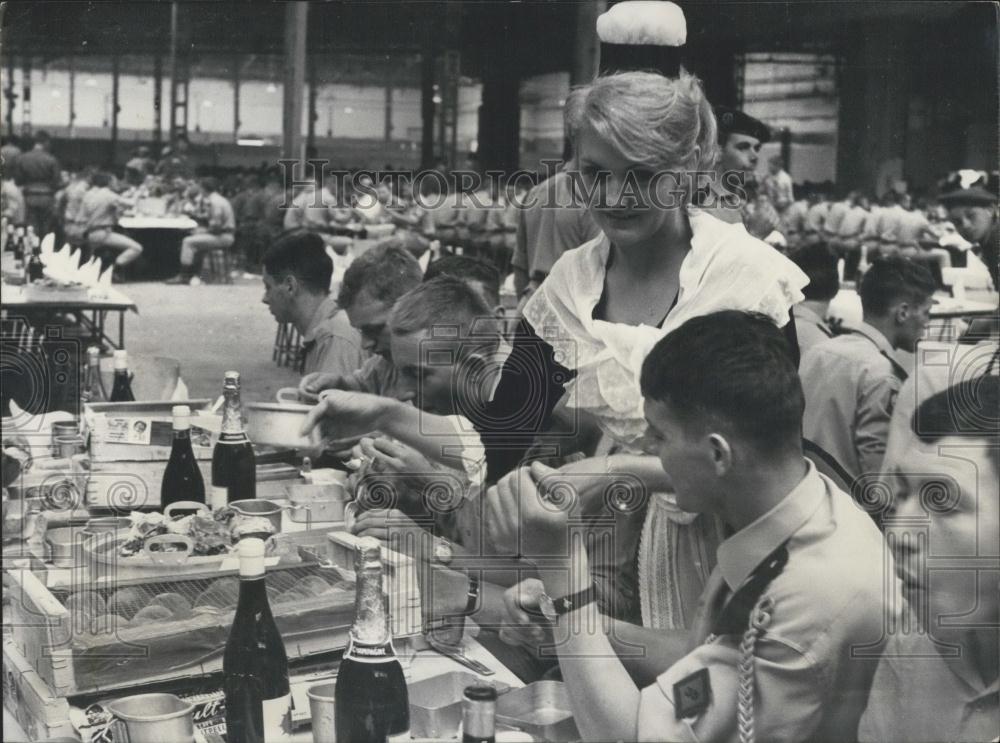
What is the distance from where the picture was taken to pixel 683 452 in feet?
4.31

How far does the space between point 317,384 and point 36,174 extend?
7.48 meters

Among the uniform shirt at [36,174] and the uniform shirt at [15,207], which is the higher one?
the uniform shirt at [36,174]

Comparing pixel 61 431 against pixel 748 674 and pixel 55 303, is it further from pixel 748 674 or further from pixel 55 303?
pixel 55 303

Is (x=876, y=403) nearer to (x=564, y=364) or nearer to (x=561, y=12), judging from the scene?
(x=564, y=364)

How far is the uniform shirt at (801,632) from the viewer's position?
4.21 feet

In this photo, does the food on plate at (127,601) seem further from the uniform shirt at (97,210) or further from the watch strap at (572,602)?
the uniform shirt at (97,210)

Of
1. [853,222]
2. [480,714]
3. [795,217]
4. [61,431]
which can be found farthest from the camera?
[795,217]

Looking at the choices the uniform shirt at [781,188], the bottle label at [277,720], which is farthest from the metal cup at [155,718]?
the uniform shirt at [781,188]

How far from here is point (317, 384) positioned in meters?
2.41

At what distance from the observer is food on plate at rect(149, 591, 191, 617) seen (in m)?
1.40

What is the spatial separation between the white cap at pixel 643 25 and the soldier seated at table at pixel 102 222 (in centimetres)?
685

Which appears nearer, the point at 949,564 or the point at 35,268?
the point at 949,564

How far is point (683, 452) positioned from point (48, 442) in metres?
1.75

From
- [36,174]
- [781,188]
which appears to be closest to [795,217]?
[781,188]
